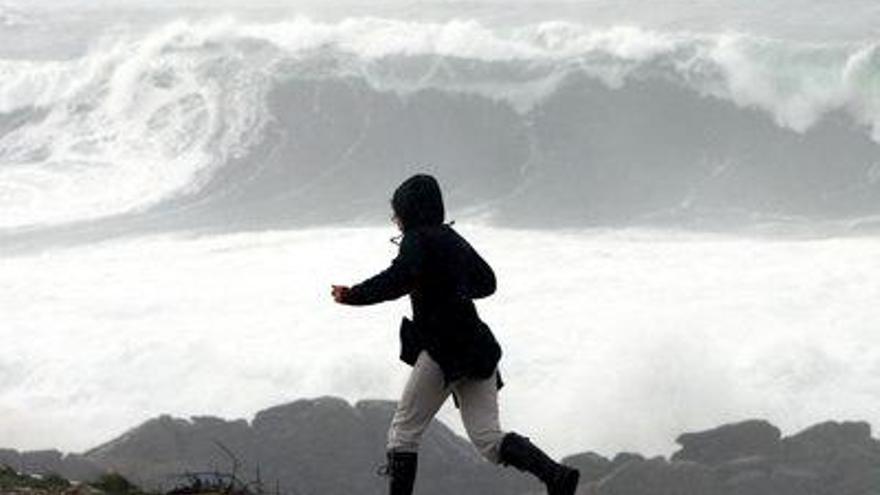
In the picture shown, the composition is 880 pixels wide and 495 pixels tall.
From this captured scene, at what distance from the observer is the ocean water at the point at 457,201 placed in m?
17.1

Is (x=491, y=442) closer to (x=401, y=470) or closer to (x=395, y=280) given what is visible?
(x=401, y=470)

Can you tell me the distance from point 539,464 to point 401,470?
1.74ft

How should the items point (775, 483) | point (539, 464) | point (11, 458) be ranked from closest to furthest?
point (539, 464) → point (775, 483) → point (11, 458)

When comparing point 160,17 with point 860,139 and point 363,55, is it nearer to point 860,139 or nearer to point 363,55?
point 363,55

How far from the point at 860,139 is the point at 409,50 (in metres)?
11.2

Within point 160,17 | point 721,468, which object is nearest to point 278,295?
point 721,468

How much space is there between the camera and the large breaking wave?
28.3 metres

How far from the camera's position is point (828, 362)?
16.8 m

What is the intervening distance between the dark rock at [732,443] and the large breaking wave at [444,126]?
11116mm

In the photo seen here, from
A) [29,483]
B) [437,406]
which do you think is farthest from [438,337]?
[29,483]

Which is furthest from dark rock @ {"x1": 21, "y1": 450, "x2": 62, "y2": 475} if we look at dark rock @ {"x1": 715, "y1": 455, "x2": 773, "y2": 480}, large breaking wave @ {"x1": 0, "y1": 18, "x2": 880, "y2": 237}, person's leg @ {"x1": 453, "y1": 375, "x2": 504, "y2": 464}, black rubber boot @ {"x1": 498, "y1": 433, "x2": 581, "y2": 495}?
large breaking wave @ {"x1": 0, "y1": 18, "x2": 880, "y2": 237}

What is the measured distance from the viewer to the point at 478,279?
5.91 meters

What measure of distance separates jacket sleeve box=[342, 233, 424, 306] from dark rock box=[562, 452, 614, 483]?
8.50 m

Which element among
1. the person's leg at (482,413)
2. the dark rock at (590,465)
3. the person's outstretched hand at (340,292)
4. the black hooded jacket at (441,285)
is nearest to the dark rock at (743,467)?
the dark rock at (590,465)
